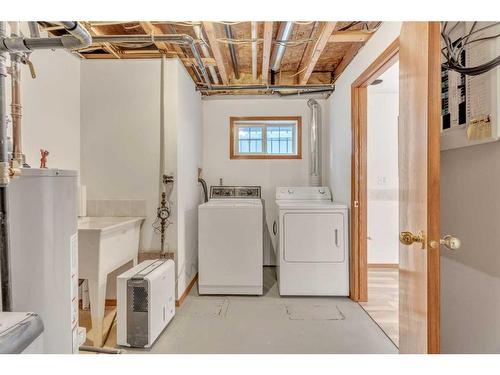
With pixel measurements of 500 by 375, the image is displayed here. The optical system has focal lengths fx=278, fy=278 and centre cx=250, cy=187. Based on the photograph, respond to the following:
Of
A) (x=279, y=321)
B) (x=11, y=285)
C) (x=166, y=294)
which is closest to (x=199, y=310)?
(x=166, y=294)

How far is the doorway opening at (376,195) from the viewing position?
2.67m

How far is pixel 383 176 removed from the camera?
3.93m

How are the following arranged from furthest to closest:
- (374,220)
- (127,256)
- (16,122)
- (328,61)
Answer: (374,220) < (328,61) < (127,256) < (16,122)

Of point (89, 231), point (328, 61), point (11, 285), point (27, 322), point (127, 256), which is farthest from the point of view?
point (328, 61)

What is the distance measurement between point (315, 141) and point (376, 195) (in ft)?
3.82

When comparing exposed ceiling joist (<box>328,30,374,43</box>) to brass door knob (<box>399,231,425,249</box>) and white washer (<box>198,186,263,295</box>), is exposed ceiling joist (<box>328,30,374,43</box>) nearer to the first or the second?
white washer (<box>198,186,263,295</box>)

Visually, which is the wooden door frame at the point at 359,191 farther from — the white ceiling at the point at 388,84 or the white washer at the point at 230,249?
the white washer at the point at 230,249

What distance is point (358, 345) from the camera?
81.5 inches

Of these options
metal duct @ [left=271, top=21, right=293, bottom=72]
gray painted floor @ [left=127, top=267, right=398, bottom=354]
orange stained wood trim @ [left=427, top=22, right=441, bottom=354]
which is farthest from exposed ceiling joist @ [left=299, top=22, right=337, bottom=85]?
gray painted floor @ [left=127, top=267, right=398, bottom=354]

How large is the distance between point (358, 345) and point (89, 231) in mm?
2134

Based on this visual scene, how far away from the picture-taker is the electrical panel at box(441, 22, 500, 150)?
1.22 metres
